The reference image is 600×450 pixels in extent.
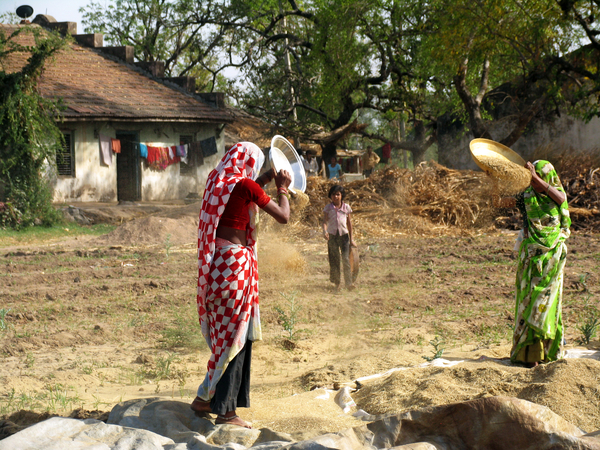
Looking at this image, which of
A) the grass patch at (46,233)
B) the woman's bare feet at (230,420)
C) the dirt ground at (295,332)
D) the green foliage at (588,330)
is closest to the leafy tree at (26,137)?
the grass patch at (46,233)

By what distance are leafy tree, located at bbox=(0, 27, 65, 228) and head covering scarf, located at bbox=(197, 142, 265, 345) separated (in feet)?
39.6

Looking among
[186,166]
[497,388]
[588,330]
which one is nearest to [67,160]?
[186,166]

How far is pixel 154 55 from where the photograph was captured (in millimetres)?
32031

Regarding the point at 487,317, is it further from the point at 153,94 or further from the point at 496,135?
Result: the point at 153,94

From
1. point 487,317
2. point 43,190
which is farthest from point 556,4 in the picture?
point 43,190

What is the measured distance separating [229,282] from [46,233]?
12.1 m

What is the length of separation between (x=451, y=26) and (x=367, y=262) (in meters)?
6.63

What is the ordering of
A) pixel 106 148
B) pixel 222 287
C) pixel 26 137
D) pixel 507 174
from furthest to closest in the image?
pixel 106 148 < pixel 26 137 < pixel 507 174 < pixel 222 287

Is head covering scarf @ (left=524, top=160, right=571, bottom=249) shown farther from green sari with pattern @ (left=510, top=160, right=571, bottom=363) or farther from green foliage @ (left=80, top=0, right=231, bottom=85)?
green foliage @ (left=80, top=0, right=231, bottom=85)

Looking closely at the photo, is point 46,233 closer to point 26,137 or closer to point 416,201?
point 26,137

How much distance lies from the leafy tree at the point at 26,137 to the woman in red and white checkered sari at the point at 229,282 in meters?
12.2

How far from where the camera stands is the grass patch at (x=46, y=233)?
44.5 feet

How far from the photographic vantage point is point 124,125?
754 inches

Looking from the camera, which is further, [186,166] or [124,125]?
[186,166]
